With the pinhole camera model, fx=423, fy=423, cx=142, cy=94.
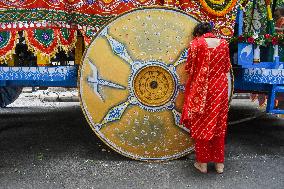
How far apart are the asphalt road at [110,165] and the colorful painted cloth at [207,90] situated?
38cm

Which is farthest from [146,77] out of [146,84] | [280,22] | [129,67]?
[280,22]

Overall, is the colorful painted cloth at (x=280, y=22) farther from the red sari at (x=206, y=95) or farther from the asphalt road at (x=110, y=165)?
the red sari at (x=206, y=95)

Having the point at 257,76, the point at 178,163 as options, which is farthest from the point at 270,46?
the point at 178,163

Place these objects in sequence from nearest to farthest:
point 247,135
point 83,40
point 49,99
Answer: point 83,40, point 247,135, point 49,99

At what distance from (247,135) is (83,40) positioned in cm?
230

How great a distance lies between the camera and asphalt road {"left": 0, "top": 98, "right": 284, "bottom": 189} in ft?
10.9

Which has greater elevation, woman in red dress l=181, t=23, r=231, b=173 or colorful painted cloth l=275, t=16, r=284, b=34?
colorful painted cloth l=275, t=16, r=284, b=34

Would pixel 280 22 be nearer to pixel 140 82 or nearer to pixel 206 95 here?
pixel 206 95

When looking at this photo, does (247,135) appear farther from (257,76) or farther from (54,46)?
(54,46)

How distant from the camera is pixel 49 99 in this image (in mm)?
10062

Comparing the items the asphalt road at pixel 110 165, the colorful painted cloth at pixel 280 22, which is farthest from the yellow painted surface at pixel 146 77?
the colorful painted cloth at pixel 280 22

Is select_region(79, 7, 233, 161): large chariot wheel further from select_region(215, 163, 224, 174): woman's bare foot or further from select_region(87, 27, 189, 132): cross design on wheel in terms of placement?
select_region(215, 163, 224, 174): woman's bare foot

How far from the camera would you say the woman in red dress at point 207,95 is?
349 centimetres

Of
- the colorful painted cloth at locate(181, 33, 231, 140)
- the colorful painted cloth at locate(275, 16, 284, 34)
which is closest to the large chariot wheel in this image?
the colorful painted cloth at locate(181, 33, 231, 140)
